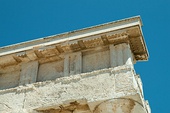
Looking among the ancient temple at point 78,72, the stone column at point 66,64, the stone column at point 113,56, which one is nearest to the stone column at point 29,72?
the ancient temple at point 78,72

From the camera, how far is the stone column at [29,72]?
8.54 m

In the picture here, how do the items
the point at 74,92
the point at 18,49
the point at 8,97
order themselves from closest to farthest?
the point at 74,92 < the point at 8,97 < the point at 18,49

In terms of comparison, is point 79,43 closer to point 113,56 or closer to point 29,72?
point 113,56

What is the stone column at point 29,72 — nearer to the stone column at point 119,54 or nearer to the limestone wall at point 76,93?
the limestone wall at point 76,93

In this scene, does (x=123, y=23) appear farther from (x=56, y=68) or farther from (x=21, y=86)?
(x=21, y=86)

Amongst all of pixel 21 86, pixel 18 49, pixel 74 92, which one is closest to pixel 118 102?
pixel 74 92

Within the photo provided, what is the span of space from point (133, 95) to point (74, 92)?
1436 mm

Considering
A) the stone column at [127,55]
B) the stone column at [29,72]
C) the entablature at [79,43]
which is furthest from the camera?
the stone column at [29,72]

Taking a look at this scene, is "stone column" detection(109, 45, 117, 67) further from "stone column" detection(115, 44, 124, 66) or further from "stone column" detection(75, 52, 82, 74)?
"stone column" detection(75, 52, 82, 74)

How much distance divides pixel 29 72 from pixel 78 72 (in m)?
1.39

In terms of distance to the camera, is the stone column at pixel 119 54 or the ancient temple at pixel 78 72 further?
the stone column at pixel 119 54

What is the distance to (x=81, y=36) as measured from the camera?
853 cm

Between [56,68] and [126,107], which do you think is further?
[56,68]

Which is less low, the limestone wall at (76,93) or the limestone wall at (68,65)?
the limestone wall at (68,65)
